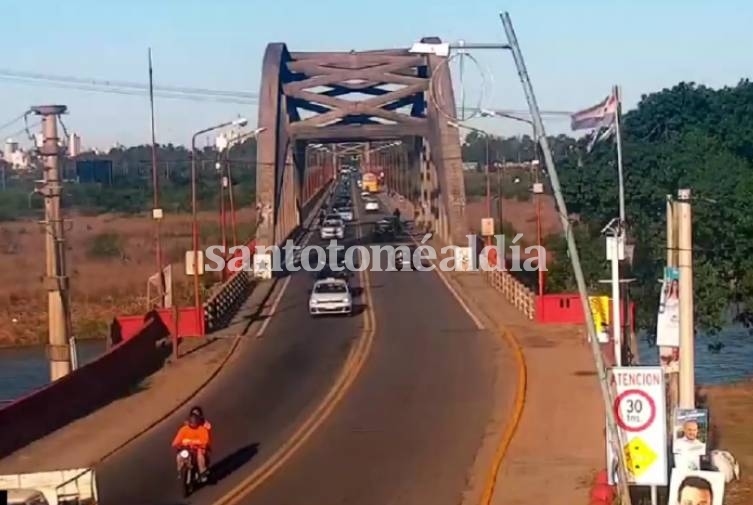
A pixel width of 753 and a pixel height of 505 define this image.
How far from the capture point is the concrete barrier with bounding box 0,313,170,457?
1008 inches

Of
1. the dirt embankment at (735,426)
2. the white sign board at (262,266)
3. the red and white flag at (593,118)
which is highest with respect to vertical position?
the red and white flag at (593,118)

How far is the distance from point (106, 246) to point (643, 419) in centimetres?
8941

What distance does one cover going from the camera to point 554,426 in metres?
25.7

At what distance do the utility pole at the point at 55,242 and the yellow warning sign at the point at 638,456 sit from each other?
21022 mm

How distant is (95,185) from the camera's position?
16650cm

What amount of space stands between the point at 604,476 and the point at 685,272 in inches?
116

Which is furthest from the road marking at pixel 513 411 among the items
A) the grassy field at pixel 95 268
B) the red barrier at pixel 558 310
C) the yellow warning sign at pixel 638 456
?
the grassy field at pixel 95 268

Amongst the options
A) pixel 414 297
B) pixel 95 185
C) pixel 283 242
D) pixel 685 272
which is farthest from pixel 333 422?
pixel 95 185

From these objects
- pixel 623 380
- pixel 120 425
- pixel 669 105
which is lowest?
pixel 120 425

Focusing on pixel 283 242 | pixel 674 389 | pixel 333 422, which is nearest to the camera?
pixel 674 389

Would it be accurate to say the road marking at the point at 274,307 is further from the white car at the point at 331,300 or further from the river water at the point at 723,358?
the river water at the point at 723,358

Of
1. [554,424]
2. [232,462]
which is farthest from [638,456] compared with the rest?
[554,424]

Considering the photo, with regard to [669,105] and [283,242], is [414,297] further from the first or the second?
[283,242]

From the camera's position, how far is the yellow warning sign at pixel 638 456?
15469 mm
